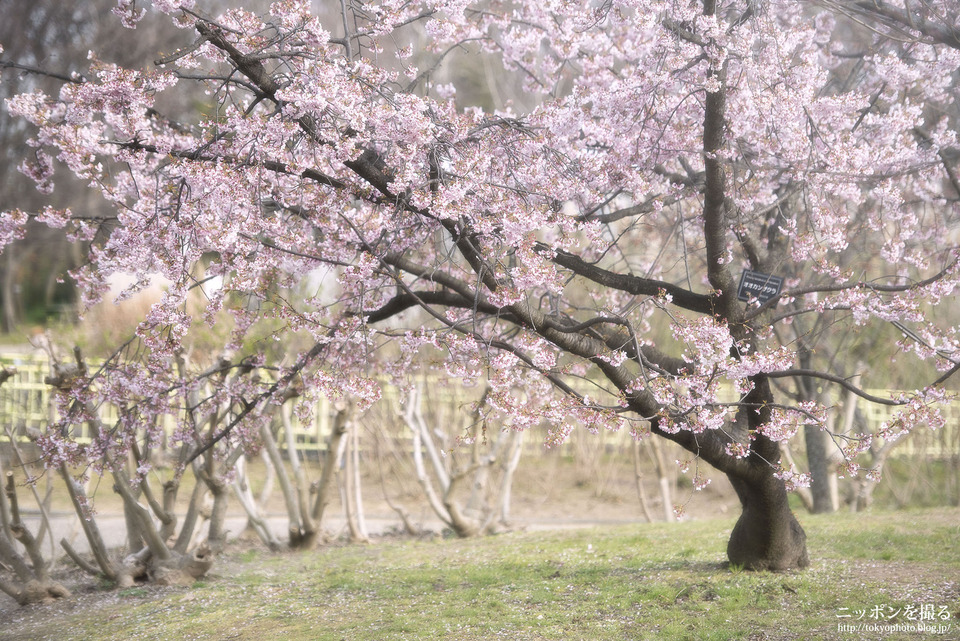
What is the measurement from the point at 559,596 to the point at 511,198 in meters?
2.40

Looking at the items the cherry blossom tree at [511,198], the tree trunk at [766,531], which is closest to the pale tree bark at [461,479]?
the cherry blossom tree at [511,198]

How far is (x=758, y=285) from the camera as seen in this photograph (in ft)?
15.0

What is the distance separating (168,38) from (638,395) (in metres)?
14.9

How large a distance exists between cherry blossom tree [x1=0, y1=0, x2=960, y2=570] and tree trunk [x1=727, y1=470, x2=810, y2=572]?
2 cm

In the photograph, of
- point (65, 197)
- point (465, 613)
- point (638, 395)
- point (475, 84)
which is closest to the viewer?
point (638, 395)

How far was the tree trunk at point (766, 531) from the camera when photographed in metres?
4.73

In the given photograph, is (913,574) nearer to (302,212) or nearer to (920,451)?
(302,212)

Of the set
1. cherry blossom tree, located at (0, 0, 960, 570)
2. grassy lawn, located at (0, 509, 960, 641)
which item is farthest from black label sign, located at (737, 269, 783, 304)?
grassy lawn, located at (0, 509, 960, 641)

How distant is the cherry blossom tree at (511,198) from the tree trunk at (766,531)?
0.7 inches

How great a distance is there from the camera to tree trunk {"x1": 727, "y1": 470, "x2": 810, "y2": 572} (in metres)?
4.73

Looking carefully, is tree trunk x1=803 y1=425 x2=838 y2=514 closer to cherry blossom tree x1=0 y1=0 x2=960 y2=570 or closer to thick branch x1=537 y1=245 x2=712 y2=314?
cherry blossom tree x1=0 y1=0 x2=960 y2=570

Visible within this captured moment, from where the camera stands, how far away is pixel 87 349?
10805 mm

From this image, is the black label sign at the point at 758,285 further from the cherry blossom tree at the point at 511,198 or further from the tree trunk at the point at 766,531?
the tree trunk at the point at 766,531

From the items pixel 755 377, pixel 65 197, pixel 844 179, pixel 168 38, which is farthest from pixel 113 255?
pixel 65 197
